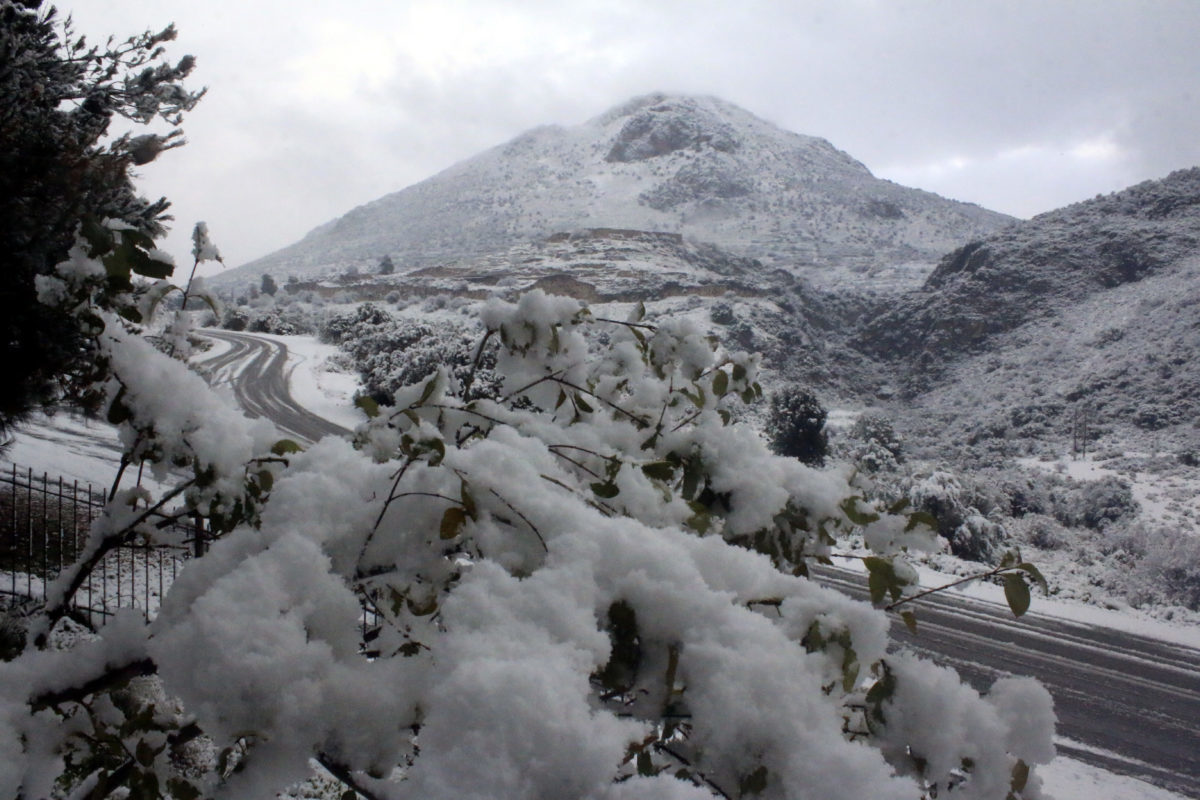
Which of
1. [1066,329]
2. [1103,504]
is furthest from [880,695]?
[1066,329]

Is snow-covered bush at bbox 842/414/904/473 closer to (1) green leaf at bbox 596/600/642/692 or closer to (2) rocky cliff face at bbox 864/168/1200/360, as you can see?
(2) rocky cliff face at bbox 864/168/1200/360

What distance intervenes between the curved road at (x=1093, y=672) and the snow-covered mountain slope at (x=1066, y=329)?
16.8m

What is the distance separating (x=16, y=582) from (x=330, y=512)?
6.73 meters

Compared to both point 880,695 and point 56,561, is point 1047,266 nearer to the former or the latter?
point 56,561

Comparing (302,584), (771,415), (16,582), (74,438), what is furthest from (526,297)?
(771,415)

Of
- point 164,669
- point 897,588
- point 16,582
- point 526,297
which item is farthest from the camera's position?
point 16,582

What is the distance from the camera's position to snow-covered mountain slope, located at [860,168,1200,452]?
2648 cm

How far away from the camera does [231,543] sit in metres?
0.87

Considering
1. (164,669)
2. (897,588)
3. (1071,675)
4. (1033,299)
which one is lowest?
(1071,675)

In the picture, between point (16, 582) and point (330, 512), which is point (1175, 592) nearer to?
point (330, 512)

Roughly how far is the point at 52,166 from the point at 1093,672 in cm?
1171

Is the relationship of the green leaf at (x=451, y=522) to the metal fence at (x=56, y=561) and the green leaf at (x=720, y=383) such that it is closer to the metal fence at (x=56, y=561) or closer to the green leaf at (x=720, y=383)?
the green leaf at (x=720, y=383)

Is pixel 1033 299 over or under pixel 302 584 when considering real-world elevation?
over

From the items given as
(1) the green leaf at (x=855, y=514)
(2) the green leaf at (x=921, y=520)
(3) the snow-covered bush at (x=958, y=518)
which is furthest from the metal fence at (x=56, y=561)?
(3) the snow-covered bush at (x=958, y=518)
